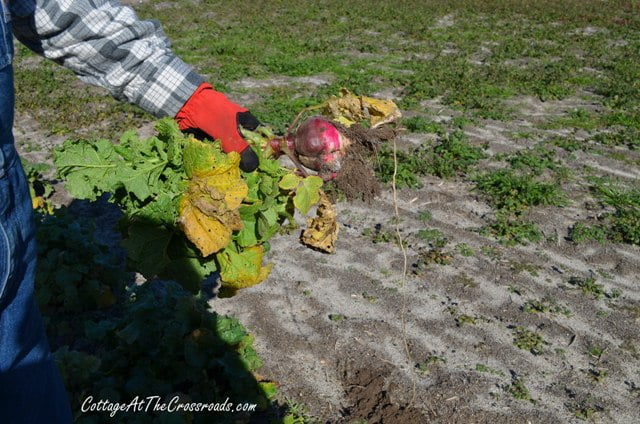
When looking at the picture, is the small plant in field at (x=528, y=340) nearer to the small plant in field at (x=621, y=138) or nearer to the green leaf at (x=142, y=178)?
the green leaf at (x=142, y=178)

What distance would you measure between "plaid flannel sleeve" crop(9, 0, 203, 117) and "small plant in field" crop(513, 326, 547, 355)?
97.9 inches

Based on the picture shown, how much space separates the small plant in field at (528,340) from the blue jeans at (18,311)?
2805 millimetres

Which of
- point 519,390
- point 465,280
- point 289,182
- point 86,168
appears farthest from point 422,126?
point 86,168

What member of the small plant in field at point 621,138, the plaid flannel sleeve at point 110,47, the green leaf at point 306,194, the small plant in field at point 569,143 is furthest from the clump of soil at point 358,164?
the small plant in field at point 621,138

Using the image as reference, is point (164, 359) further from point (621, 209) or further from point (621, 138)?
point (621, 138)

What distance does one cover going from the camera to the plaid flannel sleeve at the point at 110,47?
2.00m

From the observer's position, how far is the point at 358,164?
309 centimetres

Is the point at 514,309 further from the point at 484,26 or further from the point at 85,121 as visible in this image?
the point at 484,26

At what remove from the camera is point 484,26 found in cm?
1199

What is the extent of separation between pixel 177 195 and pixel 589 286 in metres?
3.11

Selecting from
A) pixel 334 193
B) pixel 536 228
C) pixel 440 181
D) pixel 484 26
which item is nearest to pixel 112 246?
pixel 334 193

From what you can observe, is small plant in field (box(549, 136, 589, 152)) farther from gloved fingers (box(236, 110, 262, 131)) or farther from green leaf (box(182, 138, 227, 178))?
green leaf (box(182, 138, 227, 178))

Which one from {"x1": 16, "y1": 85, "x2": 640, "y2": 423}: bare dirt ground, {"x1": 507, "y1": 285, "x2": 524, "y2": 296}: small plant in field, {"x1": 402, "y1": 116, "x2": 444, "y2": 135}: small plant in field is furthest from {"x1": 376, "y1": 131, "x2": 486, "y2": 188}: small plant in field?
{"x1": 507, "y1": 285, "x2": 524, "y2": 296}: small plant in field

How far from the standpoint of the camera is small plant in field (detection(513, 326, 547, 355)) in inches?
154
